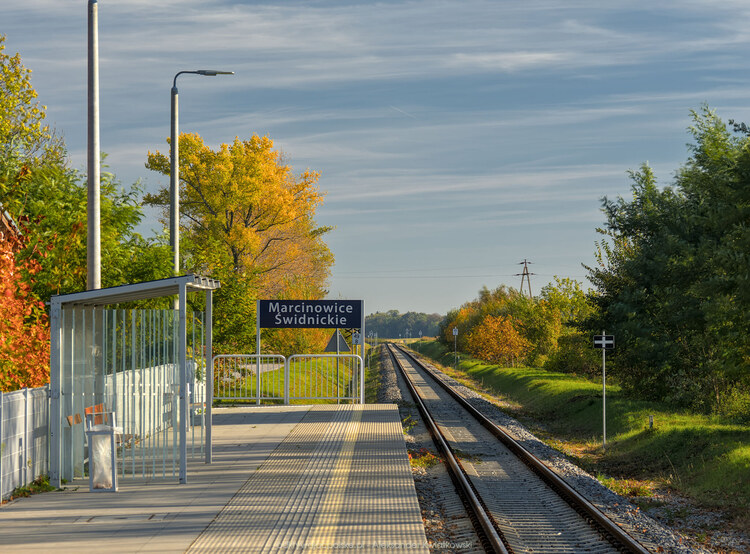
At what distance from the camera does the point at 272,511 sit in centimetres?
1054

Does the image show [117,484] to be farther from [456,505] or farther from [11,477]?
[456,505]

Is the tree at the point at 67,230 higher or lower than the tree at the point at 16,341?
higher

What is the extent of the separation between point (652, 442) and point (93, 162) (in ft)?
48.5

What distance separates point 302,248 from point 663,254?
2773 centimetres

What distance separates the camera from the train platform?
900 centimetres

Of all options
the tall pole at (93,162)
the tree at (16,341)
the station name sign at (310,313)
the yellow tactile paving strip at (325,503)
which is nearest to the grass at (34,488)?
the tree at (16,341)

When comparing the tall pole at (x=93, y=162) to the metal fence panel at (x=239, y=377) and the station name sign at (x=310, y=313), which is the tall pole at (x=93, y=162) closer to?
the metal fence panel at (x=239, y=377)

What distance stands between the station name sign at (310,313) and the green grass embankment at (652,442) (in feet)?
22.7

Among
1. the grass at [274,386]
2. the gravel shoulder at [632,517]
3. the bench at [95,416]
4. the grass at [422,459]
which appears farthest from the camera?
the grass at [274,386]

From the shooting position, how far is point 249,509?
34.9ft

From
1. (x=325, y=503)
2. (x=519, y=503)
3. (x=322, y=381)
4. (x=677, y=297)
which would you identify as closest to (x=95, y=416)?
(x=325, y=503)

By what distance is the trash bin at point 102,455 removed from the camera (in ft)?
38.2

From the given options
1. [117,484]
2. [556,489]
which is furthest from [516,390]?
[117,484]

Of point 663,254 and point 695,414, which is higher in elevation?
point 663,254
